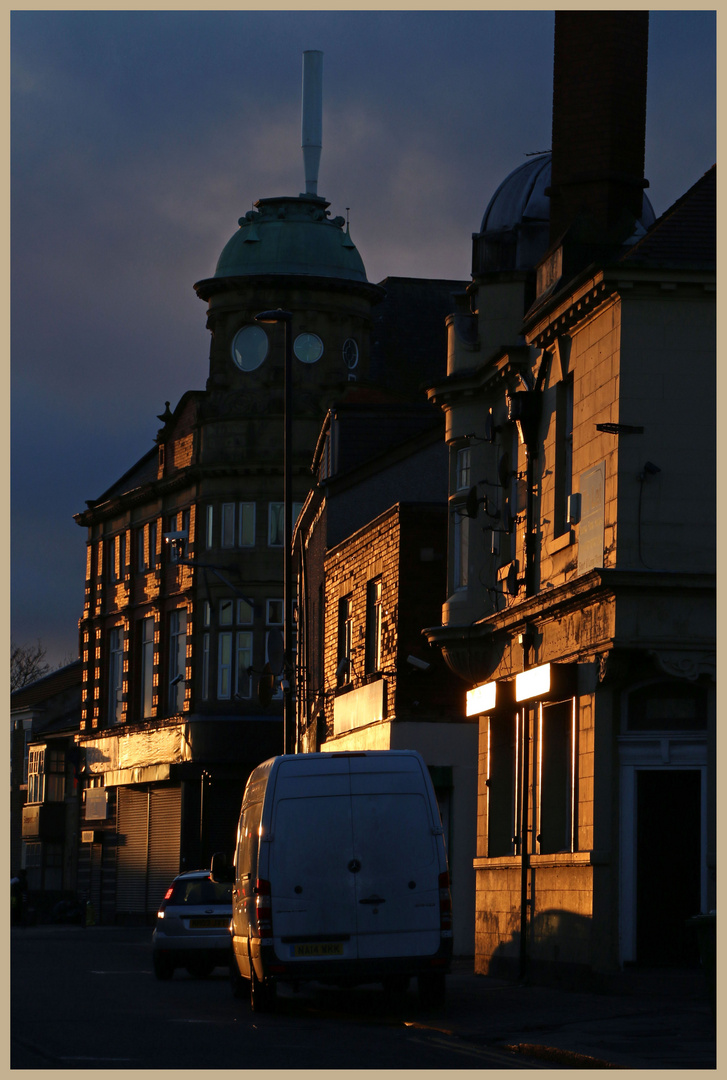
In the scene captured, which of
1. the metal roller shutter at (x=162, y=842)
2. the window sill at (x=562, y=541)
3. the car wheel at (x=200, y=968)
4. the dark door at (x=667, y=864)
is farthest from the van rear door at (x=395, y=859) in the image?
the metal roller shutter at (x=162, y=842)

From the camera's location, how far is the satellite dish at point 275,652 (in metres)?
46.2

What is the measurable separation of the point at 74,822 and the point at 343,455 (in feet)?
119

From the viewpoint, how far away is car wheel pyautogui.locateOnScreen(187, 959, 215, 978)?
26.5m

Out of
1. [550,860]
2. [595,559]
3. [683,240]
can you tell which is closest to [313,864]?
[595,559]

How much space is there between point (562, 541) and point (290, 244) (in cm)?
3820

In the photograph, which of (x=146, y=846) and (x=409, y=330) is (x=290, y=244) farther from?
(x=146, y=846)

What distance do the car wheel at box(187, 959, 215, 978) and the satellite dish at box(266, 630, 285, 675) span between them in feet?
57.7

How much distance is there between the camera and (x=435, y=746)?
1219 inches

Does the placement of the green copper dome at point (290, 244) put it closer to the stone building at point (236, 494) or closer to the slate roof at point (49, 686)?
the stone building at point (236, 494)

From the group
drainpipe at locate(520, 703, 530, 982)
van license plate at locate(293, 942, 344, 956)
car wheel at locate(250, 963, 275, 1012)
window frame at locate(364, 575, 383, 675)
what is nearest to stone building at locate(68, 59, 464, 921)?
window frame at locate(364, 575, 383, 675)

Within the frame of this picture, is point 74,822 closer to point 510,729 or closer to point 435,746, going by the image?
point 435,746

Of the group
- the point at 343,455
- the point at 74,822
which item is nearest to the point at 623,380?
the point at 343,455

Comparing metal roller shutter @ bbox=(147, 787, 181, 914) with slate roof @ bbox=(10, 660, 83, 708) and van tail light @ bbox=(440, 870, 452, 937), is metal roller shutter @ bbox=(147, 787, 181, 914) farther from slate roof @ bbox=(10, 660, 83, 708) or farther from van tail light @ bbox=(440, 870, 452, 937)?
van tail light @ bbox=(440, 870, 452, 937)

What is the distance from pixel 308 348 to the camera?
6031 centimetres
